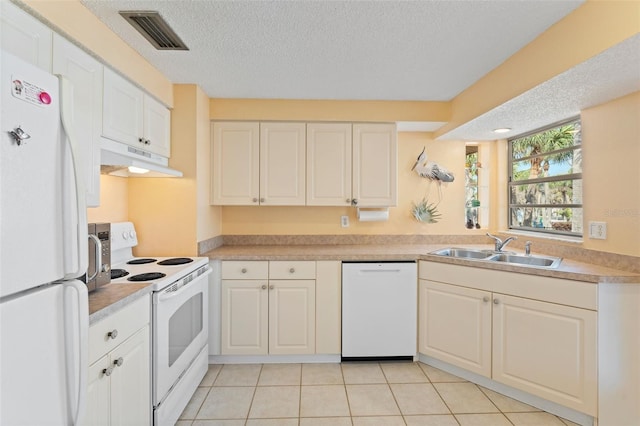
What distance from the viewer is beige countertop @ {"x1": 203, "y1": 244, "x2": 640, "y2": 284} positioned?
5.79 feet

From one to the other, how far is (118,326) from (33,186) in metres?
0.79

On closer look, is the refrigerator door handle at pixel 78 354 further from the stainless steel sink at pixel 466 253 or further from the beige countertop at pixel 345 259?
the stainless steel sink at pixel 466 253

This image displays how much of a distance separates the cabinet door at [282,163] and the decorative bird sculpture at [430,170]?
1223 mm

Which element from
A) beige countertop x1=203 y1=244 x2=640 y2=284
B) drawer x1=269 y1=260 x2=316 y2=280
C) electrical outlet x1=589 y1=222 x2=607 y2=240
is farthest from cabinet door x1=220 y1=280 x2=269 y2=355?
electrical outlet x1=589 y1=222 x2=607 y2=240

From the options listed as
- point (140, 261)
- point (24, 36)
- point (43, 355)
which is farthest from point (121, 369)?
point (24, 36)

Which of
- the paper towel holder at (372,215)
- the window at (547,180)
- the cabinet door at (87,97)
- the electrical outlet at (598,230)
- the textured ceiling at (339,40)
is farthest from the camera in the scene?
the paper towel holder at (372,215)

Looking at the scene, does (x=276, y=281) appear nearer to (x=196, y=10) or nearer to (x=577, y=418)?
(x=196, y=10)

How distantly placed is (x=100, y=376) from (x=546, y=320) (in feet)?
7.76

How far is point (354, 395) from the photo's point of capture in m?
2.12

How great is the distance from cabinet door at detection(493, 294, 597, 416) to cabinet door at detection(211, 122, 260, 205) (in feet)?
7.25

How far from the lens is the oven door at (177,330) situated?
64.9 inches

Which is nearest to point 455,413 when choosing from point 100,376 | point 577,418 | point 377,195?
point 577,418

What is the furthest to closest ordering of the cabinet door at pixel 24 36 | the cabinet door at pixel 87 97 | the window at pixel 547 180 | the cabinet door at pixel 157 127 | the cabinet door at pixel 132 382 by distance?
1. the window at pixel 547 180
2. the cabinet door at pixel 157 127
3. the cabinet door at pixel 87 97
4. the cabinet door at pixel 132 382
5. the cabinet door at pixel 24 36

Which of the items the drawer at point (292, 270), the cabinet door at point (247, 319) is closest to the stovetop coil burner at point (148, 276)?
the cabinet door at point (247, 319)
